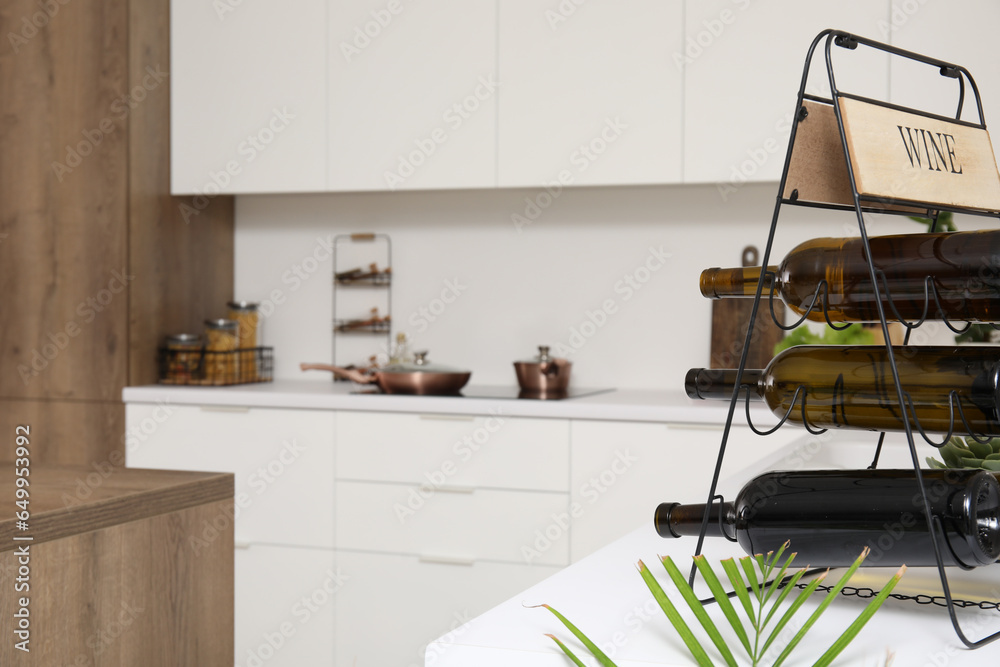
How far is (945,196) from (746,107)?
1.98 metres

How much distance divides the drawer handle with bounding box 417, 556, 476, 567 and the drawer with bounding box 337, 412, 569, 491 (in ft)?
0.66

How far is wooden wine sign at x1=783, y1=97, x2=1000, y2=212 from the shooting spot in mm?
615

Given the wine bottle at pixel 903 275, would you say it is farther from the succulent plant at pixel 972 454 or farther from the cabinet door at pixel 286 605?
the cabinet door at pixel 286 605

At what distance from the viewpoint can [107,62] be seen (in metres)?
2.88

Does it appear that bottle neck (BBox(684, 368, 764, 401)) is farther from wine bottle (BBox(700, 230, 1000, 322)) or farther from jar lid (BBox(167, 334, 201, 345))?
jar lid (BBox(167, 334, 201, 345))

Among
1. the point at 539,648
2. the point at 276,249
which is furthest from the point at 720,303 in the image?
the point at 539,648

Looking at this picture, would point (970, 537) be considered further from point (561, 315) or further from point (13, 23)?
point (13, 23)

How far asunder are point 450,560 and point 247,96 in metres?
1.53

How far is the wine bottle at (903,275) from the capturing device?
0.58 metres

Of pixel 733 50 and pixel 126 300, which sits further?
pixel 126 300

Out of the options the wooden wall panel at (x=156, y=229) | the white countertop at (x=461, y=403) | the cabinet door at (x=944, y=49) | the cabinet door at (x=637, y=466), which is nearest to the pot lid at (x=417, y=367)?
the white countertop at (x=461, y=403)

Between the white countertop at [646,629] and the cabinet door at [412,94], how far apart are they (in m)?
2.20

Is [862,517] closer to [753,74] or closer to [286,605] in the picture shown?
[753,74]

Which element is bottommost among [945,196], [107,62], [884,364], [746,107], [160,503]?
[160,503]
